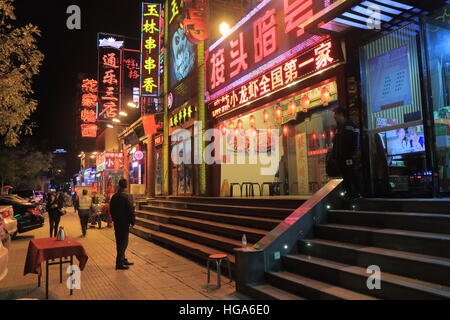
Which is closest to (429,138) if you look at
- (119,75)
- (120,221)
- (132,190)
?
(120,221)

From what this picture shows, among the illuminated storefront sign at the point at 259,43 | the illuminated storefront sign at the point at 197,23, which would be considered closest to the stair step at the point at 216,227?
the illuminated storefront sign at the point at 259,43

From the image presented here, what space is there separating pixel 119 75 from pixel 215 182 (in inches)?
546

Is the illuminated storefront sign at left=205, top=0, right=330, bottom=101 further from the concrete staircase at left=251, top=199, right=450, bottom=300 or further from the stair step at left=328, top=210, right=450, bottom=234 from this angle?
the concrete staircase at left=251, top=199, right=450, bottom=300

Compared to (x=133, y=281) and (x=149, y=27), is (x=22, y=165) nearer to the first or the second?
(x=149, y=27)

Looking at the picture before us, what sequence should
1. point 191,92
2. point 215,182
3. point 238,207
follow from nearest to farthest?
point 238,207, point 215,182, point 191,92

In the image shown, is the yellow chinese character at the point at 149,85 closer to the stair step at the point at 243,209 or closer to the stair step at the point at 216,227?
the stair step at the point at 243,209

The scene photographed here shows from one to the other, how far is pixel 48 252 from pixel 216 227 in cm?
420

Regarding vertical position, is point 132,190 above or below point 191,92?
below

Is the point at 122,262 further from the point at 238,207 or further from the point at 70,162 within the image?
the point at 70,162

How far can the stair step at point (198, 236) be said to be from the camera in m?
7.44

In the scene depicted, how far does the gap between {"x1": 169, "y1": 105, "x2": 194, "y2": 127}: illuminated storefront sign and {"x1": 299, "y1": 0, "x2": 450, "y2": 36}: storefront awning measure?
8.98 meters

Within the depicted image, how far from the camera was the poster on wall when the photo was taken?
686cm
